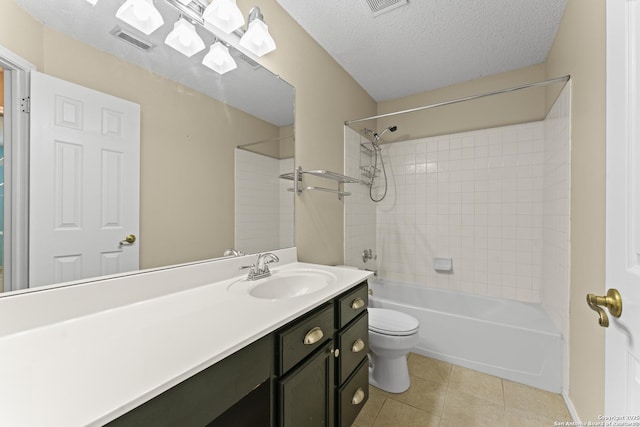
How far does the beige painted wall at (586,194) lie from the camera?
3.85ft

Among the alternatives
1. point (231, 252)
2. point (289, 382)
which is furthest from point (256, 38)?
point (289, 382)

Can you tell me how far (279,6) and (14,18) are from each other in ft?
4.40

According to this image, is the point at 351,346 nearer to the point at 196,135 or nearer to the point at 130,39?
the point at 196,135

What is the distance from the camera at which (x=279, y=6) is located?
167 centimetres

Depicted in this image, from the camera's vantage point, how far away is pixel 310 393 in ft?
3.15

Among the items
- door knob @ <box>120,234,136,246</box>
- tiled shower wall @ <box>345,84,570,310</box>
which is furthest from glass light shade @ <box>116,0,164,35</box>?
tiled shower wall @ <box>345,84,570,310</box>

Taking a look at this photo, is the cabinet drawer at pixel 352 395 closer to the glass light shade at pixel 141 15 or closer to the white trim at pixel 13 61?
the white trim at pixel 13 61

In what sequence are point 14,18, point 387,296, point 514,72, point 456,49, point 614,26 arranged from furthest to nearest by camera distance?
point 387,296, point 514,72, point 456,49, point 14,18, point 614,26

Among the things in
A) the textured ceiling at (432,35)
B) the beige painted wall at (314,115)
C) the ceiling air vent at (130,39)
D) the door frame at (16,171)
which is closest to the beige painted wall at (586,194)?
the textured ceiling at (432,35)

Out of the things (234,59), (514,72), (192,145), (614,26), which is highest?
(514,72)

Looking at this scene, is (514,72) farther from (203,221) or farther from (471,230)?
(203,221)

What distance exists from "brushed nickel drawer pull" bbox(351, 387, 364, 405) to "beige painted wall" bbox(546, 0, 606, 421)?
1.05 meters

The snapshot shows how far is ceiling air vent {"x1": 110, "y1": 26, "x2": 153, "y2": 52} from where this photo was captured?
0.94 metres

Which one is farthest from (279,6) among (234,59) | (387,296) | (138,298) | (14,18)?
(387,296)
